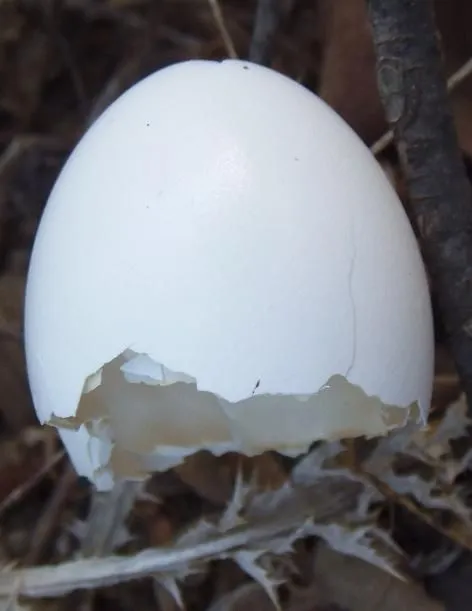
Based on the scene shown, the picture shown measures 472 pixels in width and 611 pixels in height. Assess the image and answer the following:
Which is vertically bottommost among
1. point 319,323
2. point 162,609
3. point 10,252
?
point 162,609

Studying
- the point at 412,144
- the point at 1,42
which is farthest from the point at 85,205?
the point at 1,42

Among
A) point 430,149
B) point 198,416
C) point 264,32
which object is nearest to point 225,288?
point 198,416

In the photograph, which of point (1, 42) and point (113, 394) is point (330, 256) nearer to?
point (113, 394)

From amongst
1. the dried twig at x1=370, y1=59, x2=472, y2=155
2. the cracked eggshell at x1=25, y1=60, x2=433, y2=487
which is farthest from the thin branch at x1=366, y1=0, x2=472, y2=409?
the dried twig at x1=370, y1=59, x2=472, y2=155

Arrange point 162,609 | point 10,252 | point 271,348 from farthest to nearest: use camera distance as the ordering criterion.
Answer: point 10,252, point 162,609, point 271,348

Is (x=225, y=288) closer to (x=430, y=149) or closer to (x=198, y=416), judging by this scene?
(x=198, y=416)
